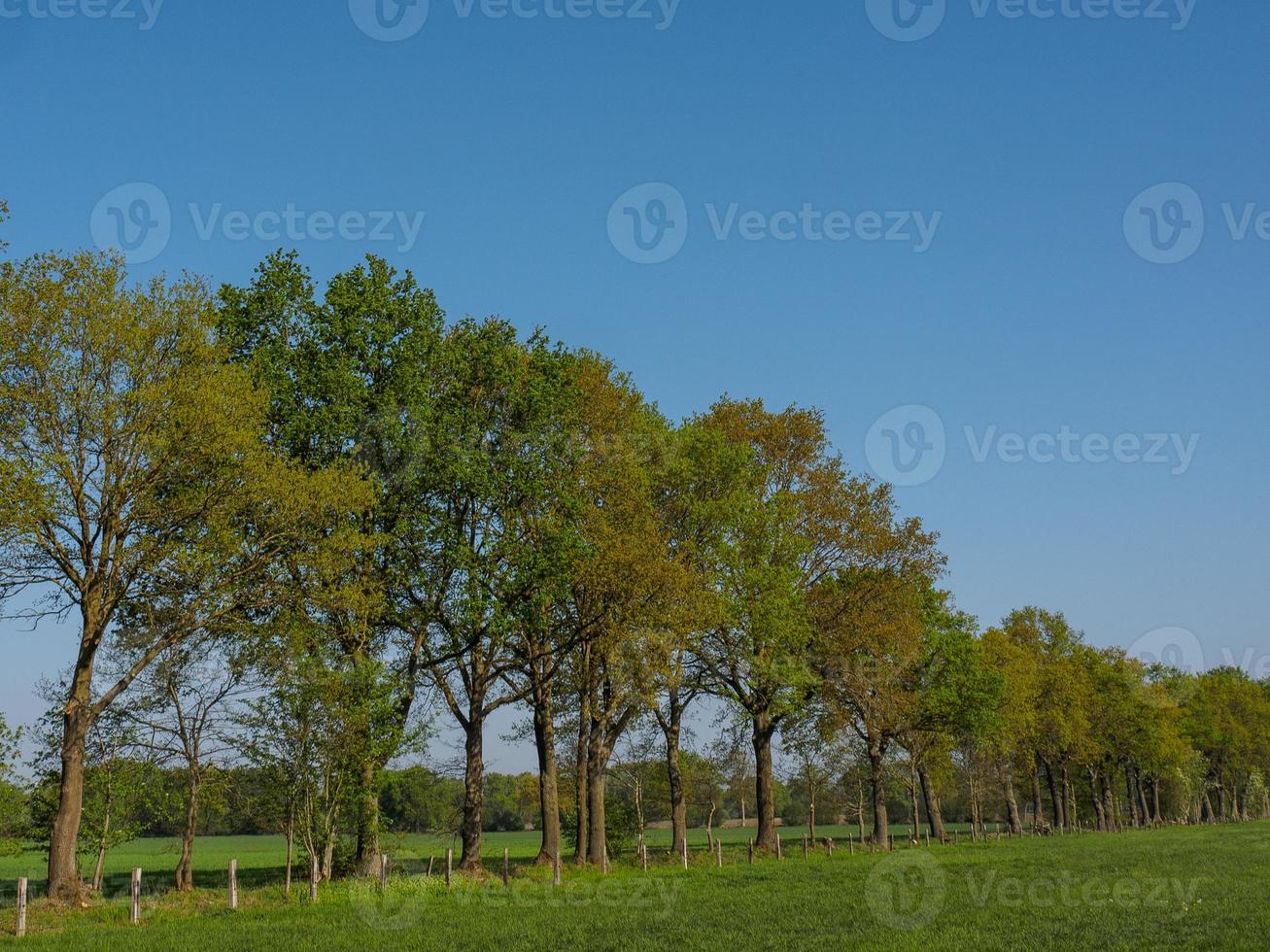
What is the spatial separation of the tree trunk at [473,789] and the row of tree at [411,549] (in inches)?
5.4

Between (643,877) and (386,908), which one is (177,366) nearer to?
(386,908)

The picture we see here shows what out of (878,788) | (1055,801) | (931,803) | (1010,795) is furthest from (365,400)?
(1055,801)

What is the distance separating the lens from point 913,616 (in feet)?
193

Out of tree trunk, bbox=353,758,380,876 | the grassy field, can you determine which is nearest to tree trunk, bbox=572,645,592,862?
the grassy field

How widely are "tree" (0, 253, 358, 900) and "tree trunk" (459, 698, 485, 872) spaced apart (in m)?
12.4

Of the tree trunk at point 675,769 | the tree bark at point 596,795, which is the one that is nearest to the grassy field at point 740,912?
the tree bark at point 596,795

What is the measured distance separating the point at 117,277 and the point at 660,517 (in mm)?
24711

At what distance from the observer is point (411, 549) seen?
1592 inches

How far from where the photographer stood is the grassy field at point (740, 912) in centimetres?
2294

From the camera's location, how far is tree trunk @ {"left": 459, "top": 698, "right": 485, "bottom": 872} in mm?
40250

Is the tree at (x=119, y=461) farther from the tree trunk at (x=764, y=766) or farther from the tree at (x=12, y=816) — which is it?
the tree trunk at (x=764, y=766)

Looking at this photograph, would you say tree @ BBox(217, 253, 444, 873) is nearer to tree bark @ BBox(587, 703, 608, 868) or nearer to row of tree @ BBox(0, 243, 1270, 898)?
row of tree @ BBox(0, 243, 1270, 898)

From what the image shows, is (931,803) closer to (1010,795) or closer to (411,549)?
(1010,795)

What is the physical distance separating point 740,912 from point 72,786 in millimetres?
20071
